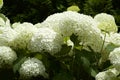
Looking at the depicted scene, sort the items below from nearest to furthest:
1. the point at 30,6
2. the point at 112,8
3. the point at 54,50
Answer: the point at 54,50 < the point at 112,8 < the point at 30,6

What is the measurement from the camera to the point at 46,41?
1.66 metres

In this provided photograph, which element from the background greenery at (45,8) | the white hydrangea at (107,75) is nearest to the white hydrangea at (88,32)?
the white hydrangea at (107,75)

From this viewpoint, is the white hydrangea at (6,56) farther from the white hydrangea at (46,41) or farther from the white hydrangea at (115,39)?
the white hydrangea at (115,39)

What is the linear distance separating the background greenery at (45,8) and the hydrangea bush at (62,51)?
243 cm

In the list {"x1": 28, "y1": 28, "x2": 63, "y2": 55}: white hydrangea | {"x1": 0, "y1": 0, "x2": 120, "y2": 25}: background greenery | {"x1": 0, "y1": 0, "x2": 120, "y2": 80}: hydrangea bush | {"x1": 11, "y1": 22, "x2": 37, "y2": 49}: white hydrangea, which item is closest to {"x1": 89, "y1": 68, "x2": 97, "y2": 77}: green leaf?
{"x1": 0, "y1": 0, "x2": 120, "y2": 80}: hydrangea bush

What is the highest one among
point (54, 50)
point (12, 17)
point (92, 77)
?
point (54, 50)

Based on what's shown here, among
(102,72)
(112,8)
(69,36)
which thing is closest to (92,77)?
(102,72)

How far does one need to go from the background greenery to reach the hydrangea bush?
2.43 metres

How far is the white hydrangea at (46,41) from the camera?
166cm

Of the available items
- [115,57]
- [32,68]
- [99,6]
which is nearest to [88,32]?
[115,57]

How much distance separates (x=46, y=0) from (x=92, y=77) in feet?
9.54

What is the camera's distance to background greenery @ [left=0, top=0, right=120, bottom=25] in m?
4.29

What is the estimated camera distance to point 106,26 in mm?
1742

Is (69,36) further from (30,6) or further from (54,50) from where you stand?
(30,6)
